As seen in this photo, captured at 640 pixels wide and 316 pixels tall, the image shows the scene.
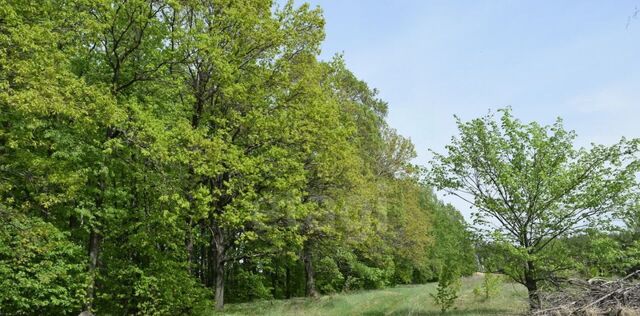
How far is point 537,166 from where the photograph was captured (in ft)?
52.0

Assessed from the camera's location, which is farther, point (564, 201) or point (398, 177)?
point (398, 177)

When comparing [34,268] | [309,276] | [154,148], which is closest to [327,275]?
[309,276]

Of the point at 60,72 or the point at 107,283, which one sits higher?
the point at 60,72

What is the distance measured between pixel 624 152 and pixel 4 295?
1949 centimetres

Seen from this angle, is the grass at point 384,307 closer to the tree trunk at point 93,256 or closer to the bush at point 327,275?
the bush at point 327,275

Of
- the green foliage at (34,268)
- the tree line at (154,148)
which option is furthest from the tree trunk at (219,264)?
the green foliage at (34,268)

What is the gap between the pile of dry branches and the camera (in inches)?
433

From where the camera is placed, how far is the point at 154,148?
1412 cm

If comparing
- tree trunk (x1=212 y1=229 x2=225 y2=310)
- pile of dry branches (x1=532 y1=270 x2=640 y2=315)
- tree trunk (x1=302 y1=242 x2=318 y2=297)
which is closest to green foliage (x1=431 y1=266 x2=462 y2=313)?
pile of dry branches (x1=532 y1=270 x2=640 y2=315)

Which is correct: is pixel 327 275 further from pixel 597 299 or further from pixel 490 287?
pixel 597 299

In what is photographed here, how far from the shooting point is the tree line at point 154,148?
13.4 metres

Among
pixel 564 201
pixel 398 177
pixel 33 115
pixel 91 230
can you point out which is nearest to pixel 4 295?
pixel 91 230

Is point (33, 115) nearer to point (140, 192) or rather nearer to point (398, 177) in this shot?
point (140, 192)

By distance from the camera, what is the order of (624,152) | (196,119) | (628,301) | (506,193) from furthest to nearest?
(196,119)
(506,193)
(624,152)
(628,301)
